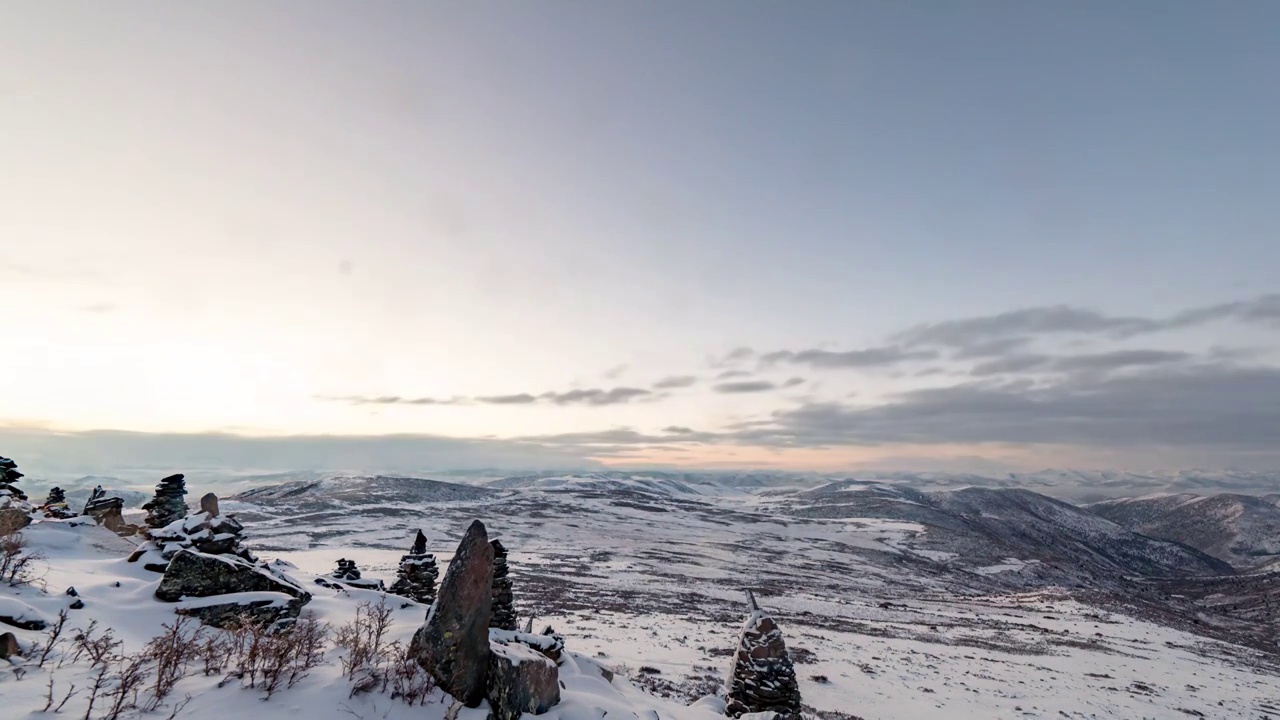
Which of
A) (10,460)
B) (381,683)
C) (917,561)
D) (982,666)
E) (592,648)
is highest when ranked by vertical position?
(10,460)

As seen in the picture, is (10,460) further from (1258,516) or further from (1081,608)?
(1258,516)

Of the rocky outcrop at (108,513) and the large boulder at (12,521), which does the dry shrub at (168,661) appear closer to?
the large boulder at (12,521)

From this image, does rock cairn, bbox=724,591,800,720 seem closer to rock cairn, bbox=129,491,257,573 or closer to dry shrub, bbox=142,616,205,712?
dry shrub, bbox=142,616,205,712

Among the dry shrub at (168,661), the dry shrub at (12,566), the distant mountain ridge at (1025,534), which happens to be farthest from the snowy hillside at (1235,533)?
the dry shrub at (12,566)

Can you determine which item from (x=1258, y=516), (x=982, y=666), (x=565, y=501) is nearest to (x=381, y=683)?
(x=982, y=666)

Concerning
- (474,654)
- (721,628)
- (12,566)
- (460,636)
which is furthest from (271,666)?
(721,628)

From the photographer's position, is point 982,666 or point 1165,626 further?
point 1165,626
